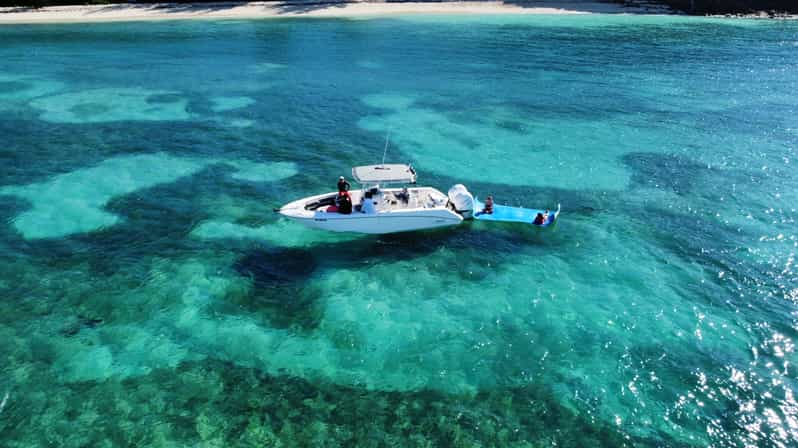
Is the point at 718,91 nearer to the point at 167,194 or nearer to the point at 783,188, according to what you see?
the point at 783,188

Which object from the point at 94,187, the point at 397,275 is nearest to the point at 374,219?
the point at 397,275

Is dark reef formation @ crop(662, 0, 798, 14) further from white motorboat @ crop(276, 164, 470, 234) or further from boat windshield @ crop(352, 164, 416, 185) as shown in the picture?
boat windshield @ crop(352, 164, 416, 185)

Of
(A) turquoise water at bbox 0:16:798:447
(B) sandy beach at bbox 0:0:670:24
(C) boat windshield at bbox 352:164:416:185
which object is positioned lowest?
(A) turquoise water at bbox 0:16:798:447

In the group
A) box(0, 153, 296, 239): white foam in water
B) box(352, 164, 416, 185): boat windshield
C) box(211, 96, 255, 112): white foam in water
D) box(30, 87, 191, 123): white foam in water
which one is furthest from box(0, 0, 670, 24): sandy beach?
box(352, 164, 416, 185): boat windshield

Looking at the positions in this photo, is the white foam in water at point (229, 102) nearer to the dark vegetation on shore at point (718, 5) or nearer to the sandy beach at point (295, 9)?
the sandy beach at point (295, 9)

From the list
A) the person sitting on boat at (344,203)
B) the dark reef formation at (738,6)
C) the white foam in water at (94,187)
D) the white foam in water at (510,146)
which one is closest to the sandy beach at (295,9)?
the dark reef formation at (738,6)

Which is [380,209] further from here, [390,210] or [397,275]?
[397,275]

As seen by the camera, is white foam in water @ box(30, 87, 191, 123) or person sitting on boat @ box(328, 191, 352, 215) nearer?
person sitting on boat @ box(328, 191, 352, 215)
